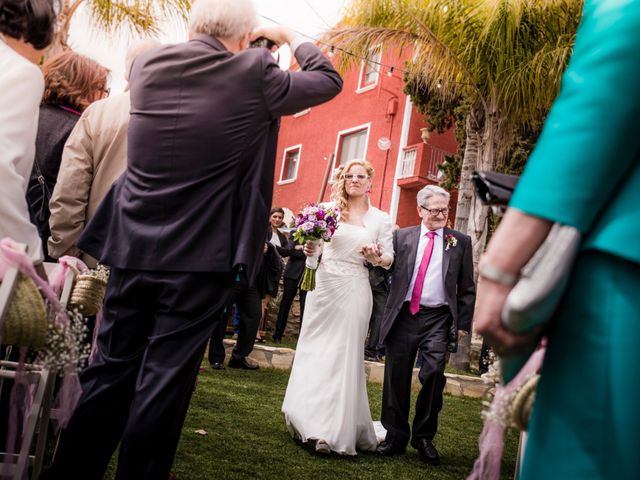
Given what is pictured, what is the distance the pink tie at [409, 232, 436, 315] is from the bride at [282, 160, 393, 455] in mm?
295

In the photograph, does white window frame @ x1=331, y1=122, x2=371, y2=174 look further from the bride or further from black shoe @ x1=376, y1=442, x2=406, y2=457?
black shoe @ x1=376, y1=442, x2=406, y2=457

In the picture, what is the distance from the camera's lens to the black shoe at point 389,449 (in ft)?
16.9

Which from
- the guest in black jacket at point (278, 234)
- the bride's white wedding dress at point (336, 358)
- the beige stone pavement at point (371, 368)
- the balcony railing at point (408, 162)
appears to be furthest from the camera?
the balcony railing at point (408, 162)

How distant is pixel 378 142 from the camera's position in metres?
23.5

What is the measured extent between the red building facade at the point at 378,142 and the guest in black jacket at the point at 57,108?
16.4 meters

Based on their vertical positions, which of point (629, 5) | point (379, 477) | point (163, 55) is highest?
point (163, 55)

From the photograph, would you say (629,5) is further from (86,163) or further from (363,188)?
(363,188)

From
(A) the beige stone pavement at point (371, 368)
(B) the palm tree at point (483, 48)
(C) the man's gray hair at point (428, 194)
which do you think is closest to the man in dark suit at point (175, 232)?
(C) the man's gray hair at point (428, 194)

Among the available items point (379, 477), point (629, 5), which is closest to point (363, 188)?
point (379, 477)

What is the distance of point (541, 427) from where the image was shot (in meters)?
1.41

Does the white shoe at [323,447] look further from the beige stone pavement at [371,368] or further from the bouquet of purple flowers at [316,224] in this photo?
the beige stone pavement at [371,368]

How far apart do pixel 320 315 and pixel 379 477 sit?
4.80 feet

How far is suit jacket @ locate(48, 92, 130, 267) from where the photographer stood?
12.7ft

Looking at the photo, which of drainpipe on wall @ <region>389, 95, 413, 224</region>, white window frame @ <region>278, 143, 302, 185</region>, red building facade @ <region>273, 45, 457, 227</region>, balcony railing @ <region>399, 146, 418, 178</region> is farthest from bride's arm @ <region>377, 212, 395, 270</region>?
white window frame @ <region>278, 143, 302, 185</region>
